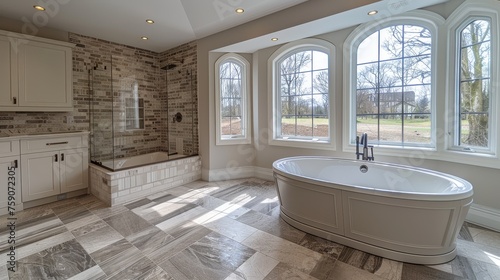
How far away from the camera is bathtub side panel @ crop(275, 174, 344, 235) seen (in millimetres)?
2160

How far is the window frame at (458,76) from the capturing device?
239cm

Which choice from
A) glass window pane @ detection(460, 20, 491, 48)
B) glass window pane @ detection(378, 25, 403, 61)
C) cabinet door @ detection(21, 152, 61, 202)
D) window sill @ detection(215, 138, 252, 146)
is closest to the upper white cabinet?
cabinet door @ detection(21, 152, 61, 202)

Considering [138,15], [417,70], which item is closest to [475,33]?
[417,70]

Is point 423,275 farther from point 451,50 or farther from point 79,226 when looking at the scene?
point 79,226

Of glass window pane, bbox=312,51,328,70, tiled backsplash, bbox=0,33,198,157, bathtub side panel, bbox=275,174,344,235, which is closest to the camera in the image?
bathtub side panel, bbox=275,174,344,235

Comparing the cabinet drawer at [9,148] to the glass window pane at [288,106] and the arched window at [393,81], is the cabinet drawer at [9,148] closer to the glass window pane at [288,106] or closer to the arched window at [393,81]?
the glass window pane at [288,106]

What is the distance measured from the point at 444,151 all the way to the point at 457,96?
2.20 ft

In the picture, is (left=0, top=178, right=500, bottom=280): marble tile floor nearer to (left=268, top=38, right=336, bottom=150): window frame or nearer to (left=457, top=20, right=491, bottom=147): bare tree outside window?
(left=457, top=20, right=491, bottom=147): bare tree outside window

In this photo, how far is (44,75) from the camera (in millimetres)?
3297

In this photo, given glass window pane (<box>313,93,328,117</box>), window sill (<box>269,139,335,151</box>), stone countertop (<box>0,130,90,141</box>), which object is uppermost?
glass window pane (<box>313,93,328,117</box>)

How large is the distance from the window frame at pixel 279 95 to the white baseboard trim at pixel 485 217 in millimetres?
1746

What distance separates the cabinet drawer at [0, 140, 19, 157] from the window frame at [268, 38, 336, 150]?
3.65m

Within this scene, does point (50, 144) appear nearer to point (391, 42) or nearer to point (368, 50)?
A: point (368, 50)

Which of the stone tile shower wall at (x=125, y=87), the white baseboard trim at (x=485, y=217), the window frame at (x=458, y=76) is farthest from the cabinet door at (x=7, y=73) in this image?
the white baseboard trim at (x=485, y=217)
